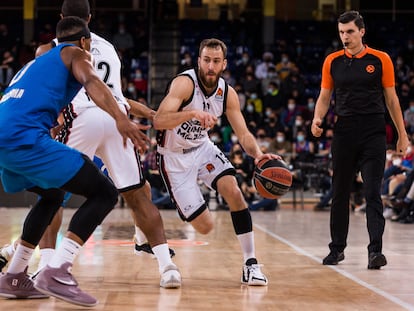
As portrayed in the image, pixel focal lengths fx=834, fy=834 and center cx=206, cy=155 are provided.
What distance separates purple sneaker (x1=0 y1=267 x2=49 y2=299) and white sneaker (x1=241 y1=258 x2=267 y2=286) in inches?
58.5

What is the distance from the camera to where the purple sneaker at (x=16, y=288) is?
521cm

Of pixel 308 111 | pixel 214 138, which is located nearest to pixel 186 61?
pixel 308 111

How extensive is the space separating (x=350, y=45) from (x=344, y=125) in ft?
2.27

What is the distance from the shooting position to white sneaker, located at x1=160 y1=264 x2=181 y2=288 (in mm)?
5715

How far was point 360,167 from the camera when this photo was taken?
7285mm

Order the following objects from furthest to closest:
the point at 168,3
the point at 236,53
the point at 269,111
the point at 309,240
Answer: the point at 168,3
the point at 236,53
the point at 269,111
the point at 309,240

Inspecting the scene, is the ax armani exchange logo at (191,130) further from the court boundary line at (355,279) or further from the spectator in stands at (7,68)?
the spectator in stands at (7,68)

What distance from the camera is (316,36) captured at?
83.7 feet

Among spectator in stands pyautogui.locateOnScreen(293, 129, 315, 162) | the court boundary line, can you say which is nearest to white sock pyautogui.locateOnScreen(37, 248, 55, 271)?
the court boundary line

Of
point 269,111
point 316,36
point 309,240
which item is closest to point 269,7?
point 316,36

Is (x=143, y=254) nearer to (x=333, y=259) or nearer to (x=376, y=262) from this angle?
(x=333, y=259)

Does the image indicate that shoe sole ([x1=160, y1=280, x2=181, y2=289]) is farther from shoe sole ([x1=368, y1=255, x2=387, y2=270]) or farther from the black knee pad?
shoe sole ([x1=368, y1=255, x2=387, y2=270])

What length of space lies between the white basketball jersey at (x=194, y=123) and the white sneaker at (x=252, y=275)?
1051 mm

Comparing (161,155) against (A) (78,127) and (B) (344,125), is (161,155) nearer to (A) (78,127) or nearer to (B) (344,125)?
(A) (78,127)
